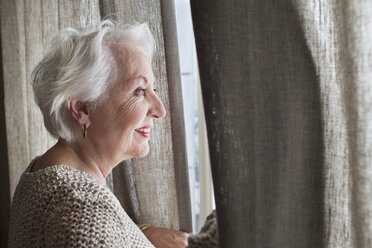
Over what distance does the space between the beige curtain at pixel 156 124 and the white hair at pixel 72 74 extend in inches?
8.7

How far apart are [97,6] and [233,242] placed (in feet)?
4.52

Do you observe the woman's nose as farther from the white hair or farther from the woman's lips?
the white hair

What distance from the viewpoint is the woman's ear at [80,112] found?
1208mm

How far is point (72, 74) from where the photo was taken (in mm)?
1154

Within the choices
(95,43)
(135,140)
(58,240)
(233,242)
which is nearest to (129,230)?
(58,240)

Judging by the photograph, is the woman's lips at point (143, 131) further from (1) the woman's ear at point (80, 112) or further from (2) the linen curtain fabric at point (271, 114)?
(2) the linen curtain fabric at point (271, 114)

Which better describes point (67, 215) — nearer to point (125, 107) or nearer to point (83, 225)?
point (83, 225)

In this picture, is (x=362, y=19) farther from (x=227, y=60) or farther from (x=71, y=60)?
(x=71, y=60)

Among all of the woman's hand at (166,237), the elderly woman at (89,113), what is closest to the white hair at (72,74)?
the elderly woman at (89,113)

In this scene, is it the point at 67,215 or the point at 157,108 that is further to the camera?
the point at 157,108

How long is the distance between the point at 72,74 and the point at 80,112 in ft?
0.47

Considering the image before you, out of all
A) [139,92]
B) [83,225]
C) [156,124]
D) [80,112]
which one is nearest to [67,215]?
[83,225]

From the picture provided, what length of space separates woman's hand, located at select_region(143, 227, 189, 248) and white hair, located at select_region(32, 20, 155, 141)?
0.54m

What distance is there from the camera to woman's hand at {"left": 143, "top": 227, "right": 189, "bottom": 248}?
1393 mm
